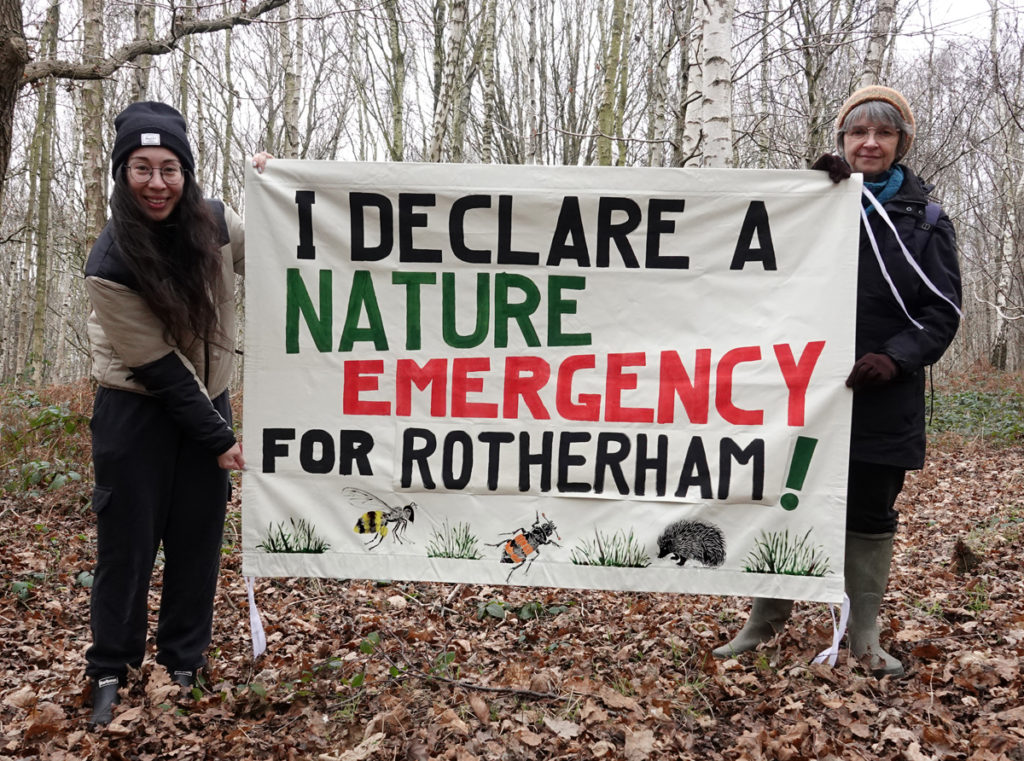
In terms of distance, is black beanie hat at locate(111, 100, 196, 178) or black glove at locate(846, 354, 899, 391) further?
black glove at locate(846, 354, 899, 391)

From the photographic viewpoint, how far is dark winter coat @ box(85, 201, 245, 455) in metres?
3.00

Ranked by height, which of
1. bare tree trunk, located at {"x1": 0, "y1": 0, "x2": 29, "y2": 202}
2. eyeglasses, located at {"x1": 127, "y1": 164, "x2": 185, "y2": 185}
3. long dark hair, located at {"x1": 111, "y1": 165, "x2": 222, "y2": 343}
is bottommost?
long dark hair, located at {"x1": 111, "y1": 165, "x2": 222, "y2": 343}

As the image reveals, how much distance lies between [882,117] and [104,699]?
395 centimetres

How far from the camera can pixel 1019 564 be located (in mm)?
5254

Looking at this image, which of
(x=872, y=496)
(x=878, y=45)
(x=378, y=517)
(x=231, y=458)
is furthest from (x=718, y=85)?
(x=878, y=45)

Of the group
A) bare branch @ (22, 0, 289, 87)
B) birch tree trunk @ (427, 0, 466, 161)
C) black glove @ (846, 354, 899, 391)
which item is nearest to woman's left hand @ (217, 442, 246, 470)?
black glove @ (846, 354, 899, 391)

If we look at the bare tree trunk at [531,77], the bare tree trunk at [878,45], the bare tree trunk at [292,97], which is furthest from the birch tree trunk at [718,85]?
the bare tree trunk at [531,77]

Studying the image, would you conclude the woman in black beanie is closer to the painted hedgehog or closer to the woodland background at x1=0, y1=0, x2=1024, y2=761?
the woodland background at x1=0, y1=0, x2=1024, y2=761

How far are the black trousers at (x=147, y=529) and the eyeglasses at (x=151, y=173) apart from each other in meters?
0.84

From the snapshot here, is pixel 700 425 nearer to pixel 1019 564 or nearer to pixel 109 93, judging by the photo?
pixel 1019 564

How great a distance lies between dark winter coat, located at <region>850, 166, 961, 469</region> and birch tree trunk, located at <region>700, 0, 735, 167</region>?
1.42 m

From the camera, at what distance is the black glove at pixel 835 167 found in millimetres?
3346

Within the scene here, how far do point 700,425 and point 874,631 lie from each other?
4.09ft

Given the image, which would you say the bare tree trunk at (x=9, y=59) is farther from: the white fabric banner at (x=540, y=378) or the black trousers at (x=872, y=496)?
the black trousers at (x=872, y=496)
